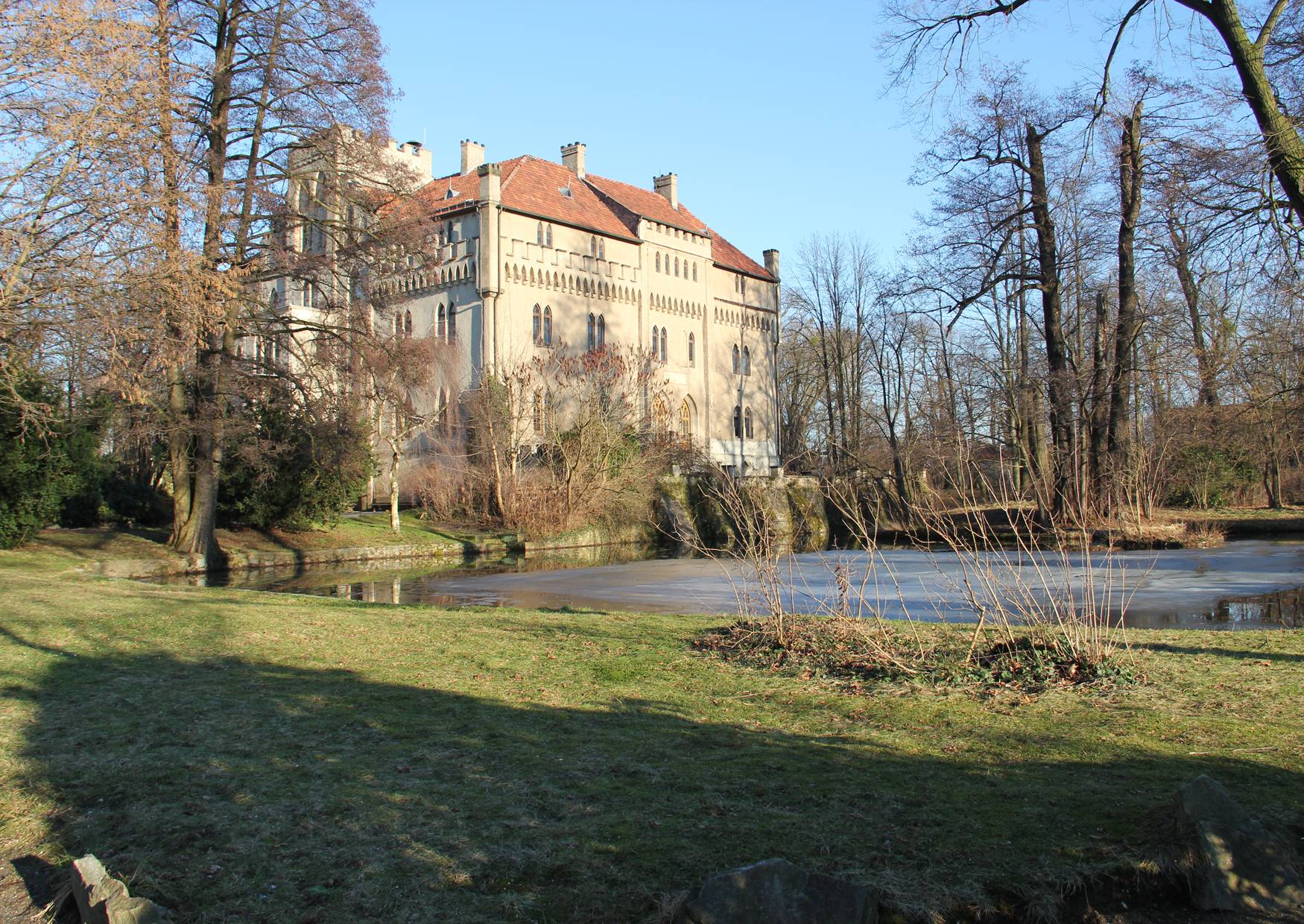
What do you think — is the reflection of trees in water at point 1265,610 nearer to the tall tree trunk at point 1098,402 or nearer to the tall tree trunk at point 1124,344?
the tall tree trunk at point 1124,344

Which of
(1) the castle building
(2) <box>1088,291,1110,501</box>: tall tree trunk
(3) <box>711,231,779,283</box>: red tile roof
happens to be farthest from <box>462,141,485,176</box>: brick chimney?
(2) <box>1088,291,1110,501</box>: tall tree trunk

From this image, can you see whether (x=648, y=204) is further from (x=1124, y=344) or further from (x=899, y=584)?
(x=899, y=584)

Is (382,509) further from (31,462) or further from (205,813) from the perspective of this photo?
(205,813)

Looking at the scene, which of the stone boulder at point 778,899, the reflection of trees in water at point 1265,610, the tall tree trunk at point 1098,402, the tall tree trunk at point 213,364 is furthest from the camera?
the tall tree trunk at point 1098,402

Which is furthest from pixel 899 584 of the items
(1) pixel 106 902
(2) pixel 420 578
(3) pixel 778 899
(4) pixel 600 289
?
(4) pixel 600 289

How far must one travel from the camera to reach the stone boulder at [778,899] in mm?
3326

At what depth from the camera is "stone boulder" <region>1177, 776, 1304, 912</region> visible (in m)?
3.70

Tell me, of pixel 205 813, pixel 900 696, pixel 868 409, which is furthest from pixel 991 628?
pixel 868 409

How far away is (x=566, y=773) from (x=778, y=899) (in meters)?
1.90

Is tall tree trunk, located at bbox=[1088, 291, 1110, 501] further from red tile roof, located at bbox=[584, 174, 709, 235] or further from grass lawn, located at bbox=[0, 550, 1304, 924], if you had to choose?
red tile roof, located at bbox=[584, 174, 709, 235]

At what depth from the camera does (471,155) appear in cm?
5044

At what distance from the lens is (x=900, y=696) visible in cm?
677

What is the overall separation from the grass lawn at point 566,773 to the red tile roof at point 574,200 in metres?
37.1

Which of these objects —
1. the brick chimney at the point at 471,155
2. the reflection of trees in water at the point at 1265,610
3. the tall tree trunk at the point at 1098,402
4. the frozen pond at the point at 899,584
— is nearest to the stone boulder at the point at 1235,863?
the frozen pond at the point at 899,584
